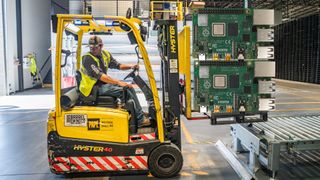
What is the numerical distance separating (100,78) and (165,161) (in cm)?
156

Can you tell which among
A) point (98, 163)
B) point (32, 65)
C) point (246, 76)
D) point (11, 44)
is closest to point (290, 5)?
point (32, 65)

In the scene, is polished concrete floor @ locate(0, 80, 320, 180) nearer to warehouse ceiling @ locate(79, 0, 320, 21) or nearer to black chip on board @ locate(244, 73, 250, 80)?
black chip on board @ locate(244, 73, 250, 80)

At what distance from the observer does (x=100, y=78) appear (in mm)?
4578

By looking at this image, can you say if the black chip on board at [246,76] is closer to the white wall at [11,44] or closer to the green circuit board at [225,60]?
the green circuit board at [225,60]

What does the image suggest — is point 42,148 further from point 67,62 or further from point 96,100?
point 96,100

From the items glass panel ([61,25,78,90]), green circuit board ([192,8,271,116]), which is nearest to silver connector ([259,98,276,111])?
green circuit board ([192,8,271,116])

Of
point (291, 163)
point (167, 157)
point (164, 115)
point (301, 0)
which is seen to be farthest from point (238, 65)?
point (301, 0)

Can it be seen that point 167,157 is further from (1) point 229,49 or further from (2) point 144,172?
(1) point 229,49

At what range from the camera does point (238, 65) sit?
14.6 feet

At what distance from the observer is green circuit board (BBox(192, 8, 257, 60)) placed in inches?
170

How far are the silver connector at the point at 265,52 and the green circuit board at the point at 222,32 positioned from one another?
140mm

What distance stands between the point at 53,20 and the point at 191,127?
505 centimetres

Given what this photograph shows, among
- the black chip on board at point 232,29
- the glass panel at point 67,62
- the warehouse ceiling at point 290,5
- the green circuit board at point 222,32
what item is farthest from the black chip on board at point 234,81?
the warehouse ceiling at point 290,5

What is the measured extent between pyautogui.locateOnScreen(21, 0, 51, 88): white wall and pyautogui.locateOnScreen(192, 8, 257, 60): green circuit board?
1622 centimetres
